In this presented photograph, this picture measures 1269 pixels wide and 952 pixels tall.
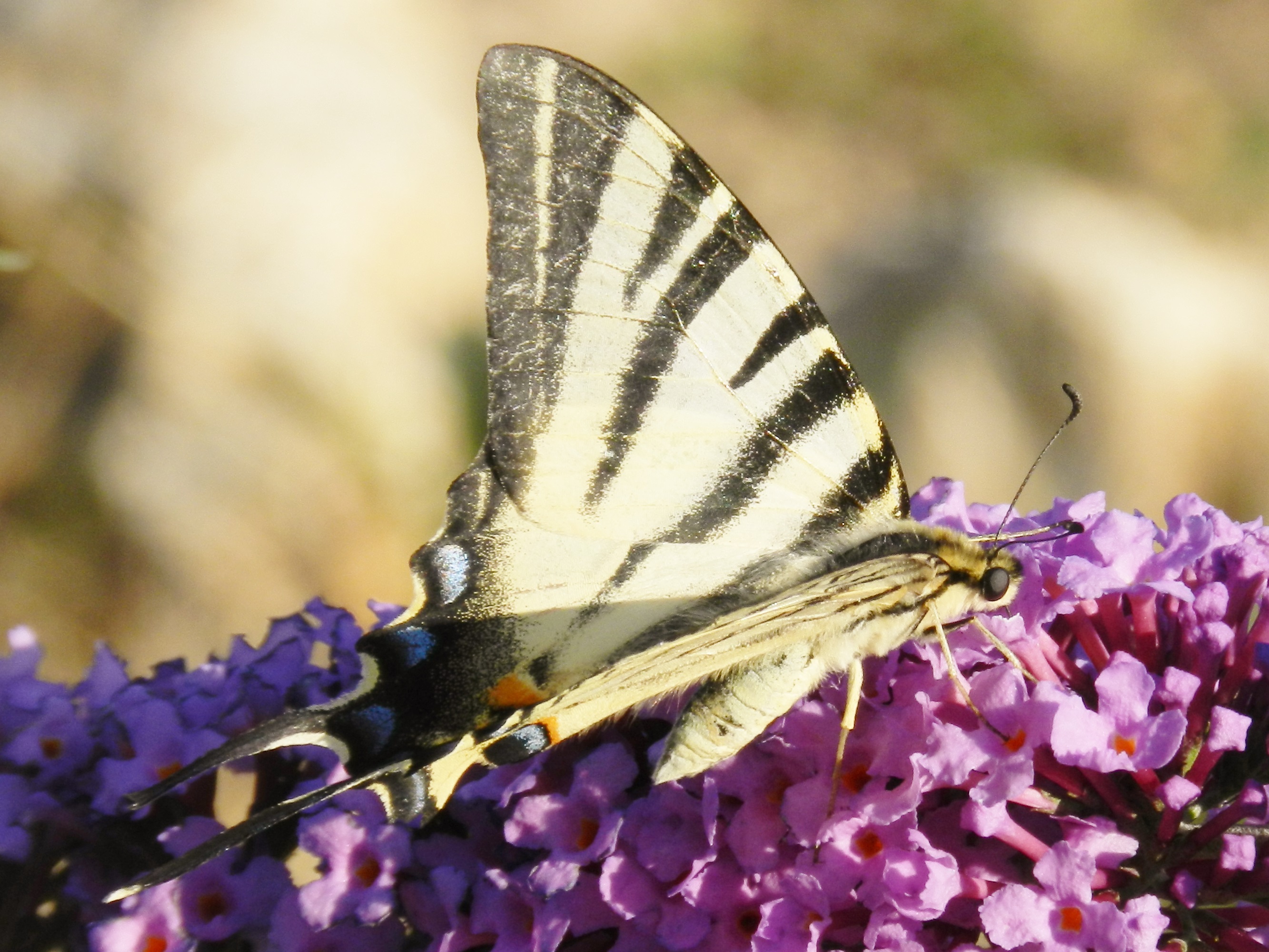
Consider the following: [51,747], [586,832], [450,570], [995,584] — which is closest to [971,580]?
[995,584]

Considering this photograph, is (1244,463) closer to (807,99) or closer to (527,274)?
(807,99)

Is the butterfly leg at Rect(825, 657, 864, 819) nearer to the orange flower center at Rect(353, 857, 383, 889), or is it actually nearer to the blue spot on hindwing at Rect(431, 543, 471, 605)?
the blue spot on hindwing at Rect(431, 543, 471, 605)

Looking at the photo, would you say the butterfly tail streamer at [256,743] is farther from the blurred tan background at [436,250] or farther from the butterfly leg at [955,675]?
the blurred tan background at [436,250]

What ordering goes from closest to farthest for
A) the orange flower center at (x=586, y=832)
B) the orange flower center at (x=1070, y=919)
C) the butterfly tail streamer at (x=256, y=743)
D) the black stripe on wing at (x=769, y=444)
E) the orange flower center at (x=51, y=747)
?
the orange flower center at (x=1070, y=919)
the butterfly tail streamer at (x=256, y=743)
the orange flower center at (x=586, y=832)
the black stripe on wing at (x=769, y=444)
the orange flower center at (x=51, y=747)

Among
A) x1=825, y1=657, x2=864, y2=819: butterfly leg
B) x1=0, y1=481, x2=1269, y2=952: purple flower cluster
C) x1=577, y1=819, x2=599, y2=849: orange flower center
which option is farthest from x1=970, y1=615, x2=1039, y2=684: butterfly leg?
x1=577, y1=819, x2=599, y2=849: orange flower center

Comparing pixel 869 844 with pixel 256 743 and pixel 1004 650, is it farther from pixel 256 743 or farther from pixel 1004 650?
pixel 256 743

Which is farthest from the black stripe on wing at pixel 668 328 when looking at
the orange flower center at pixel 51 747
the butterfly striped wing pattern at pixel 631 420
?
the orange flower center at pixel 51 747
